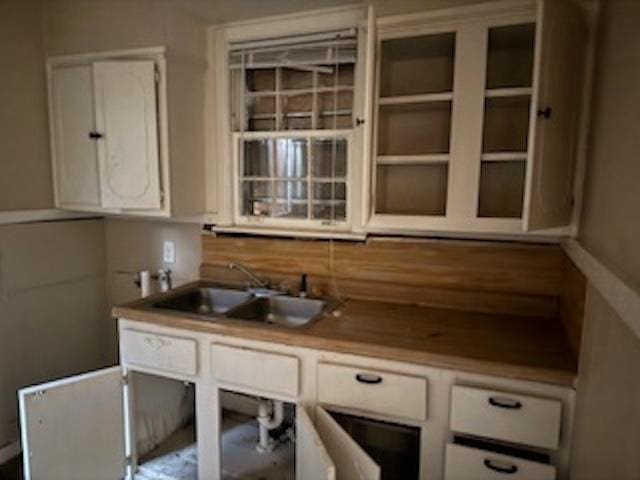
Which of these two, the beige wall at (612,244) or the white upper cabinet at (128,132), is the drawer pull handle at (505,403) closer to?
the beige wall at (612,244)

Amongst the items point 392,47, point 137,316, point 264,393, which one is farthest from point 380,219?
point 137,316

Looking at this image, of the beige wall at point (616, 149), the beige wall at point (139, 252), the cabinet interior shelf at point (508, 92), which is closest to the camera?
the beige wall at point (616, 149)

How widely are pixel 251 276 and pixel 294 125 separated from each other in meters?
0.83

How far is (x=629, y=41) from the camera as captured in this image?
1.07 meters

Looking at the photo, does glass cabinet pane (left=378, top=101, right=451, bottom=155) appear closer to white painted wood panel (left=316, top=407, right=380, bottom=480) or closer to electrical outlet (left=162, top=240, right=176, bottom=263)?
white painted wood panel (left=316, top=407, right=380, bottom=480)

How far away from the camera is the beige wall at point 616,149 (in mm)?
942

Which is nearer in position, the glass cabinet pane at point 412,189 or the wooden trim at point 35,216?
the glass cabinet pane at point 412,189

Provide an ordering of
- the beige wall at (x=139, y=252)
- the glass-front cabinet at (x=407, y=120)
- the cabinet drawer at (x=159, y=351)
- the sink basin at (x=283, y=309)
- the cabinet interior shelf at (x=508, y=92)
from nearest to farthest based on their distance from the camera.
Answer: the glass-front cabinet at (x=407, y=120), the cabinet interior shelf at (x=508, y=92), the cabinet drawer at (x=159, y=351), the sink basin at (x=283, y=309), the beige wall at (x=139, y=252)

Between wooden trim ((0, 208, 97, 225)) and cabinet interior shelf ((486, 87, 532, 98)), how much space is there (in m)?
2.28

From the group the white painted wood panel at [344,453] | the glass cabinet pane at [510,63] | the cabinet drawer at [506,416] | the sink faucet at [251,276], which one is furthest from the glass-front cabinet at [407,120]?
the white painted wood panel at [344,453]

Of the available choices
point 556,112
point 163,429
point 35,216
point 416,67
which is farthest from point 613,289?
point 35,216

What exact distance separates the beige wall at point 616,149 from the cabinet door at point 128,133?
1816 mm

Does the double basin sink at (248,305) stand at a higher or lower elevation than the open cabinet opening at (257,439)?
higher

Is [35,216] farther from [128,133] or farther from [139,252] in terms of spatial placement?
[128,133]
